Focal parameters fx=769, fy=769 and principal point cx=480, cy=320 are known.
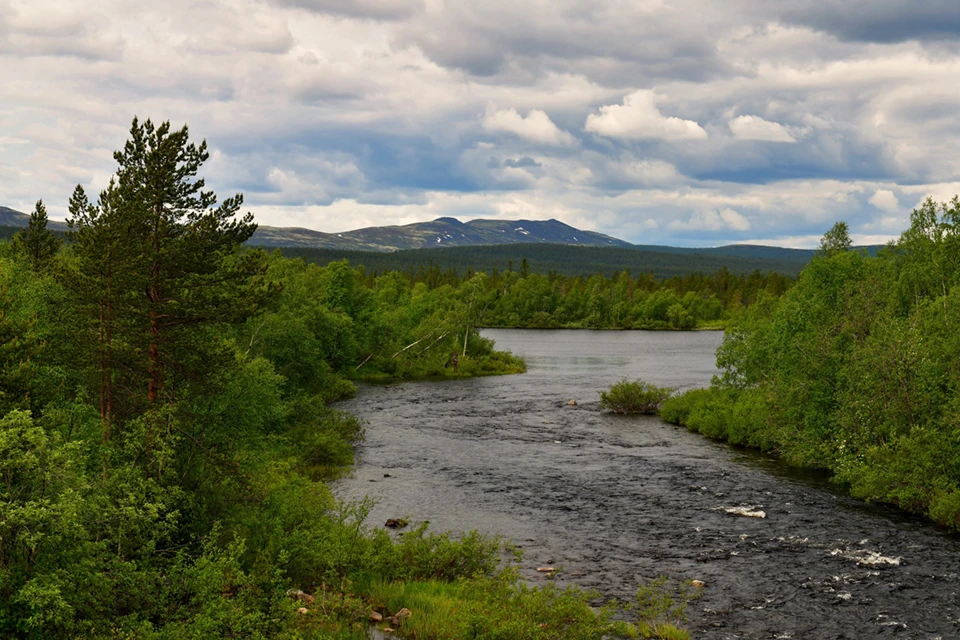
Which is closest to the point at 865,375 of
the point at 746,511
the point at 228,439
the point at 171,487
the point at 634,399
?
the point at 746,511

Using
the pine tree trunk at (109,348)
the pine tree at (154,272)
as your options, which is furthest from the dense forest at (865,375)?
the pine tree trunk at (109,348)

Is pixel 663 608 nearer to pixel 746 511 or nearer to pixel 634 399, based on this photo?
pixel 746 511

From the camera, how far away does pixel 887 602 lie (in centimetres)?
2600

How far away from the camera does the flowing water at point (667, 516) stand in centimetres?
2586

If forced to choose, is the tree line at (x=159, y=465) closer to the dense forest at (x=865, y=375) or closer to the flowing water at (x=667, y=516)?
the flowing water at (x=667, y=516)

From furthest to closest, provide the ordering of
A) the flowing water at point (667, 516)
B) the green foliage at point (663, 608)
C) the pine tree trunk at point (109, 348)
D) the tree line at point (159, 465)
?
the pine tree trunk at point (109, 348) < the flowing water at point (667, 516) < the green foliage at point (663, 608) < the tree line at point (159, 465)

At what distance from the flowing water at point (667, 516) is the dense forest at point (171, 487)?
194 inches

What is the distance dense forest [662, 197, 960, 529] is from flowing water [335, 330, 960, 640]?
1914 millimetres

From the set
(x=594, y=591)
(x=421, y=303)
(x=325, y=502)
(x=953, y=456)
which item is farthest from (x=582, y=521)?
(x=421, y=303)

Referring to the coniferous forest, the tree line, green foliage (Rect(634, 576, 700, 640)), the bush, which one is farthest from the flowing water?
the tree line

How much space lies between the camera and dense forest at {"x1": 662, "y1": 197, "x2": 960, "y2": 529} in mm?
37500

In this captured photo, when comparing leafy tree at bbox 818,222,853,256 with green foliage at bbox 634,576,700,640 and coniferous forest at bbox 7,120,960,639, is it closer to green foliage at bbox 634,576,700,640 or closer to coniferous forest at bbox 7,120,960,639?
→ coniferous forest at bbox 7,120,960,639

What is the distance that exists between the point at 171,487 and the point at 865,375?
3564 centimetres

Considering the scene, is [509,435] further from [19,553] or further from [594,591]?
[19,553]
